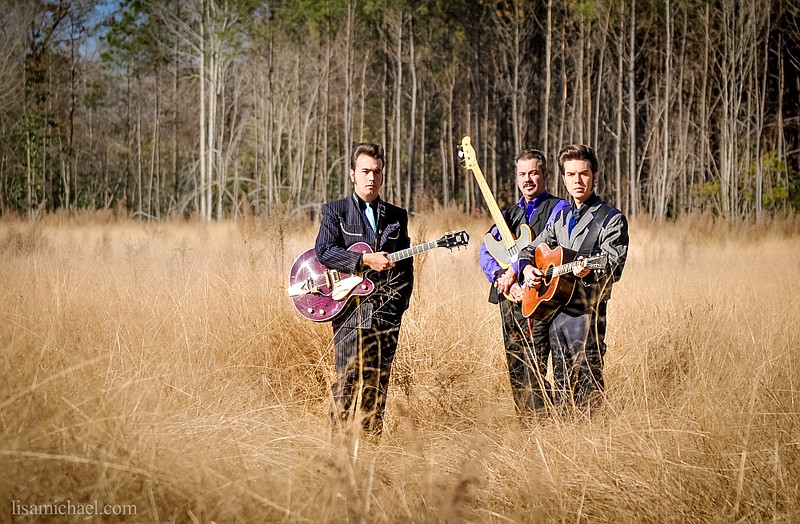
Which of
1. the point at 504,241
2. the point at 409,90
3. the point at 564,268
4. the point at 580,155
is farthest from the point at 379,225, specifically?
the point at 409,90

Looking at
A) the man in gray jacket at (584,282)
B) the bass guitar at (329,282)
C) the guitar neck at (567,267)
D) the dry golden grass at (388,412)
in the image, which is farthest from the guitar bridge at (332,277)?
the guitar neck at (567,267)

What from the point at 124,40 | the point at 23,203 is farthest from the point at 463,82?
the point at 23,203

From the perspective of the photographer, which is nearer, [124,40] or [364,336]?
[364,336]

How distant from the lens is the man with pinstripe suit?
372 centimetres

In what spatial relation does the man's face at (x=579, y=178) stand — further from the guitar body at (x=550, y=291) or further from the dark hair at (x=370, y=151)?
the dark hair at (x=370, y=151)

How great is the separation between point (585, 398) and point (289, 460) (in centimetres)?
139

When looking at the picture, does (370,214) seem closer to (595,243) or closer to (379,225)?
(379,225)

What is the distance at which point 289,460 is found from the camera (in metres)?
2.95

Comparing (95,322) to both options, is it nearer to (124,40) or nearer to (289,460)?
(289,460)

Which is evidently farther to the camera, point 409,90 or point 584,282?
point 409,90

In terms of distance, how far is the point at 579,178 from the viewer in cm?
375

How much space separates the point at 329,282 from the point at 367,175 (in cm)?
55

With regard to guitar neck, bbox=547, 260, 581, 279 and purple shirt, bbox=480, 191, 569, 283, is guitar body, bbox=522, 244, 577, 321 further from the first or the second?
purple shirt, bbox=480, 191, 569, 283

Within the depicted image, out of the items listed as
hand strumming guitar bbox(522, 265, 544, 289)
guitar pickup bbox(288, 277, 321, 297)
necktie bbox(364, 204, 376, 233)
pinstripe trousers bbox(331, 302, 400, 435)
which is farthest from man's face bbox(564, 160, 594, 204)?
guitar pickup bbox(288, 277, 321, 297)
